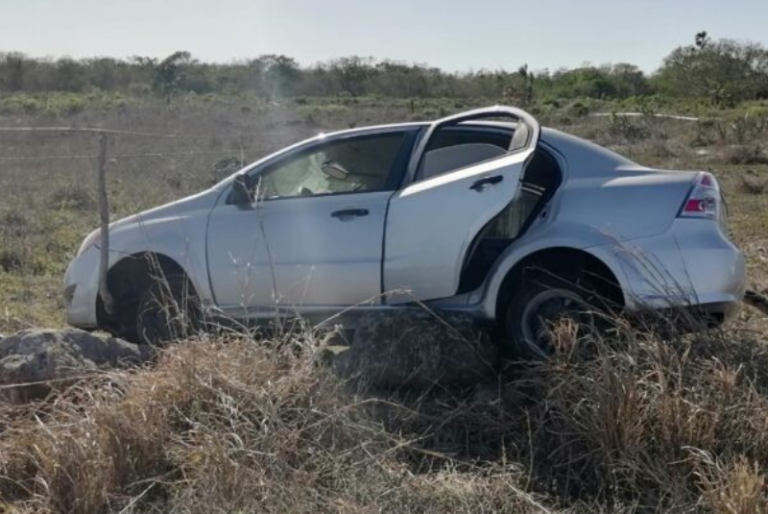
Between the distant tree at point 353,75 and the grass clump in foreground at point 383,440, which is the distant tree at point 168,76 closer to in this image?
the distant tree at point 353,75

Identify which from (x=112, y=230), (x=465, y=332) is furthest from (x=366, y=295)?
(x=112, y=230)

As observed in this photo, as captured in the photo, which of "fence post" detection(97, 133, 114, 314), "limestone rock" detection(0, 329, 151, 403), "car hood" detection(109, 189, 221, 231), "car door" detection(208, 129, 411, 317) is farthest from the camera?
"car hood" detection(109, 189, 221, 231)

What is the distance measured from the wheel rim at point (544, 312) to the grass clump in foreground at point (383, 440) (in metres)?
0.66

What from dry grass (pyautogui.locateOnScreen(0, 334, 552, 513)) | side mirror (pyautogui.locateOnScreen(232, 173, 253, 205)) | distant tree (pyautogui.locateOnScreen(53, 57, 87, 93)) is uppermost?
distant tree (pyautogui.locateOnScreen(53, 57, 87, 93))

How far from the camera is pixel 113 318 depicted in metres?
6.74

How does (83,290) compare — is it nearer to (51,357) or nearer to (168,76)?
(51,357)

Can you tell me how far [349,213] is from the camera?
20.1 ft

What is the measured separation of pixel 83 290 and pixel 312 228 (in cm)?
179

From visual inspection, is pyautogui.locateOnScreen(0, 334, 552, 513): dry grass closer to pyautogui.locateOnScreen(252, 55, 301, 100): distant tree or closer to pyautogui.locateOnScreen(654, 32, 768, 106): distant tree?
pyautogui.locateOnScreen(654, 32, 768, 106): distant tree

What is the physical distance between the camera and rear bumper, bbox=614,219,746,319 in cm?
550

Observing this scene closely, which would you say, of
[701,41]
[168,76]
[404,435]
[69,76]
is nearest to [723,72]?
[701,41]

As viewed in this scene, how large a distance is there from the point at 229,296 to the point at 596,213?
97.5 inches

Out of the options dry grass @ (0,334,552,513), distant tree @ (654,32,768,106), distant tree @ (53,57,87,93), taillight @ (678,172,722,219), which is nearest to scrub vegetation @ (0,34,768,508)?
dry grass @ (0,334,552,513)

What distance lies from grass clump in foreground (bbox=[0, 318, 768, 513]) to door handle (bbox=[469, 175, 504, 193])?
1211mm
